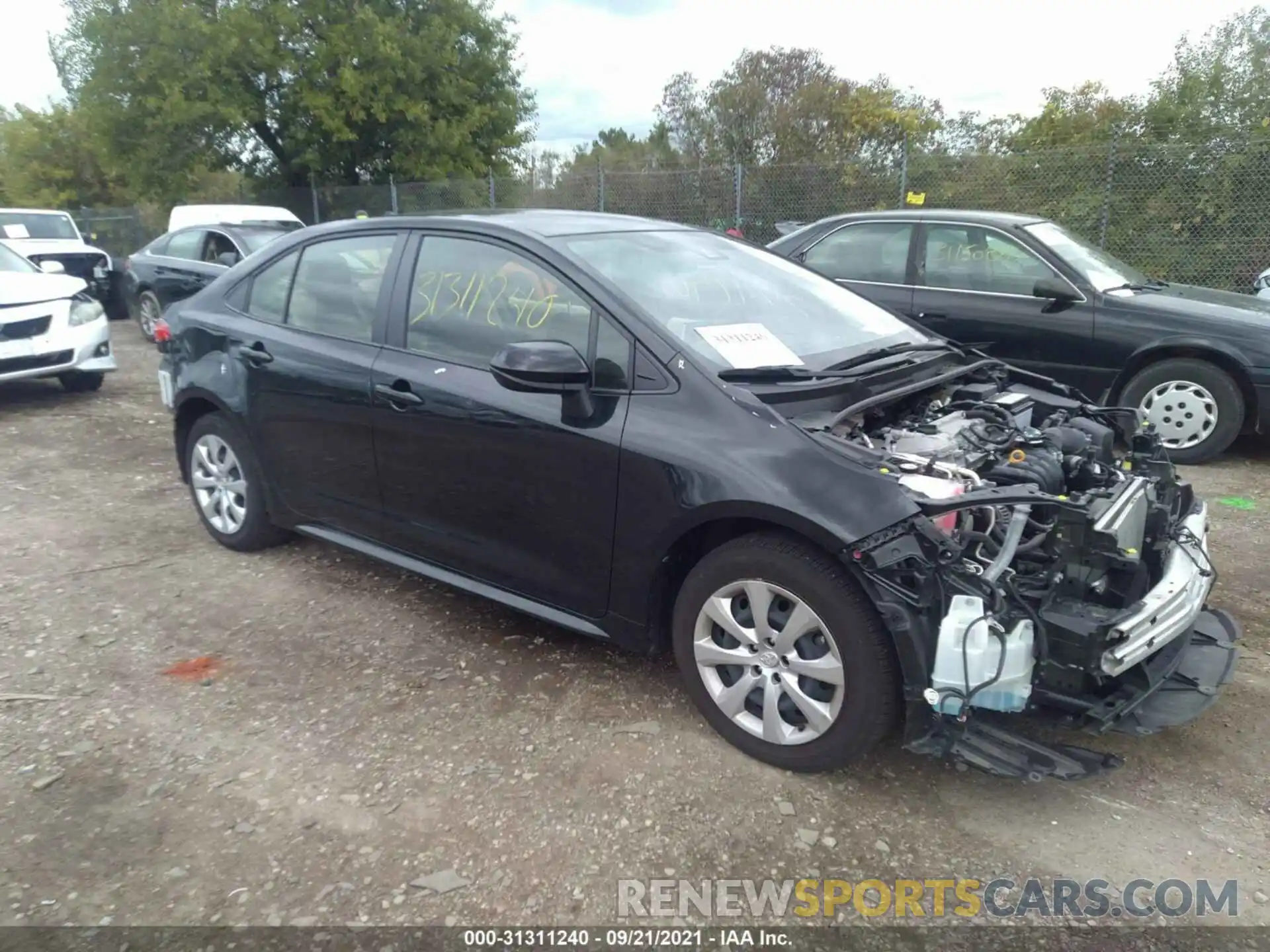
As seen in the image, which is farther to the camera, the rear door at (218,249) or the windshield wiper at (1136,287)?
the rear door at (218,249)

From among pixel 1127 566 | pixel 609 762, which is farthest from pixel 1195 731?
pixel 609 762

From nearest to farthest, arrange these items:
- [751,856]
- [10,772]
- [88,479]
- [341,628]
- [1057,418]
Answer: [751,856] < [10,772] < [1057,418] < [341,628] < [88,479]

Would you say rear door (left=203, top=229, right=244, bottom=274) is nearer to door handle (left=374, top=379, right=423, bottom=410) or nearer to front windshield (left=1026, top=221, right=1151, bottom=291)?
door handle (left=374, top=379, right=423, bottom=410)

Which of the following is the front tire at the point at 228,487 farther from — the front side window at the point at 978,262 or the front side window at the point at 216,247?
the front side window at the point at 216,247

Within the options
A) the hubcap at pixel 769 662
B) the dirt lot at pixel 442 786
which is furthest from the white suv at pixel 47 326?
the hubcap at pixel 769 662

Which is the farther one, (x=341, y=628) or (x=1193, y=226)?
(x=1193, y=226)

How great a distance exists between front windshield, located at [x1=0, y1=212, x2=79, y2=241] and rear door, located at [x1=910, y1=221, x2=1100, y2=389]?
1381 centimetres

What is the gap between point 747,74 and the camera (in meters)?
26.6

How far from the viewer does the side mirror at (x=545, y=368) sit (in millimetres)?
3016

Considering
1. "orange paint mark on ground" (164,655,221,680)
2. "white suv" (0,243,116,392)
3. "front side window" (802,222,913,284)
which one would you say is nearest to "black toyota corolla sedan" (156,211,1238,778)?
"orange paint mark on ground" (164,655,221,680)

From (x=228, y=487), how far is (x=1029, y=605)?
3.82 meters

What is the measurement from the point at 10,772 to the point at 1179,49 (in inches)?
589

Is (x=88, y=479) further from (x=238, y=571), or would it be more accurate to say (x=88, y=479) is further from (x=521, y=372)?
(x=521, y=372)

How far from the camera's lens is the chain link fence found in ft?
34.7
